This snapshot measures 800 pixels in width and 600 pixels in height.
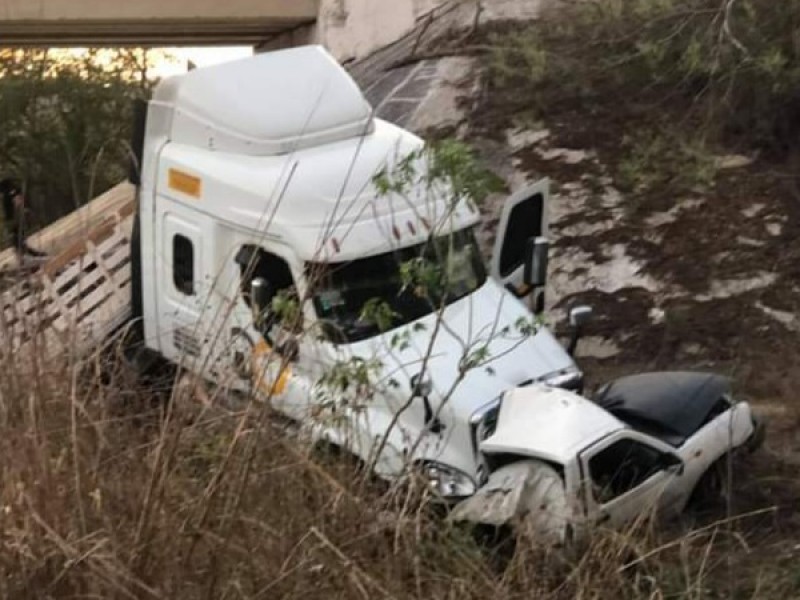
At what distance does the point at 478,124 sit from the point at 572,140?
1000 mm

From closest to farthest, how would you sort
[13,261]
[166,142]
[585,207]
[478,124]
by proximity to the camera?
Result: [13,261] → [166,142] → [585,207] → [478,124]

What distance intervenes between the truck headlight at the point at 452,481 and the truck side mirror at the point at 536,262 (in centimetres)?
187

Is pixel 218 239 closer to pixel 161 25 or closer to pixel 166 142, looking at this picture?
pixel 166 142

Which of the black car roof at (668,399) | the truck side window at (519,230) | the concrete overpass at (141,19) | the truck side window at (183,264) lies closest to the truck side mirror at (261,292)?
the truck side window at (183,264)

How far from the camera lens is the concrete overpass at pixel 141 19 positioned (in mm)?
19375

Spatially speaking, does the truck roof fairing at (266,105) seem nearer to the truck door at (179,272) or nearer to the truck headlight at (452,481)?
the truck door at (179,272)

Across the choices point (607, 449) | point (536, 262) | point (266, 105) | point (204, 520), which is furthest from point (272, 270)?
point (204, 520)

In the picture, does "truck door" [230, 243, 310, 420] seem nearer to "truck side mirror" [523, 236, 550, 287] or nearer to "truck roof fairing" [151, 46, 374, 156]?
"truck side mirror" [523, 236, 550, 287]

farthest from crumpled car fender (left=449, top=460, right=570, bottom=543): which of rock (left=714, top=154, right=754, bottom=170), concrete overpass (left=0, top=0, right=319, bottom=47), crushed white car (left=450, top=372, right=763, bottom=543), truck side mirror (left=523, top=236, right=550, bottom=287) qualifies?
concrete overpass (left=0, top=0, right=319, bottom=47)

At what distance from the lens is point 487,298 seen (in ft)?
31.7

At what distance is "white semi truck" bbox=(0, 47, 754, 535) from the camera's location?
310 inches

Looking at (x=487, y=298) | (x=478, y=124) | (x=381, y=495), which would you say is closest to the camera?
(x=381, y=495)

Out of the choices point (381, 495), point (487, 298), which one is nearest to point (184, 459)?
point (381, 495)

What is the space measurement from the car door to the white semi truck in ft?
0.05
